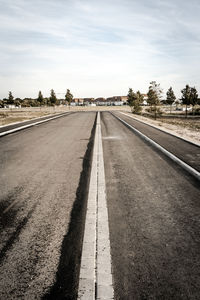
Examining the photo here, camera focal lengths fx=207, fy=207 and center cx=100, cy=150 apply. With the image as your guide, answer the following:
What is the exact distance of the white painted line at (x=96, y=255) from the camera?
180cm

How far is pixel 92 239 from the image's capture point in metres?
2.50

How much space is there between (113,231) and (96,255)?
0.47 m

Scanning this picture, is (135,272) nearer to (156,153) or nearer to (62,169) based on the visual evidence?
(62,169)

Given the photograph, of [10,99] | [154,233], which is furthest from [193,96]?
[10,99]

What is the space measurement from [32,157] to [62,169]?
175 cm

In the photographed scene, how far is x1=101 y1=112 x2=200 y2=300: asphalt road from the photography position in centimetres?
185

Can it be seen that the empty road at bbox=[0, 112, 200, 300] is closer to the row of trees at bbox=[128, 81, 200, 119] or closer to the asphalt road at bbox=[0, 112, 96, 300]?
the asphalt road at bbox=[0, 112, 96, 300]

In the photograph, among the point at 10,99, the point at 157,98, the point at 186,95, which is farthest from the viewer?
the point at 10,99

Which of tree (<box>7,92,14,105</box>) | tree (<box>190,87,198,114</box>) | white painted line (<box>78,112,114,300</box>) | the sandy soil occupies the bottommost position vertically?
white painted line (<box>78,112,114,300</box>)

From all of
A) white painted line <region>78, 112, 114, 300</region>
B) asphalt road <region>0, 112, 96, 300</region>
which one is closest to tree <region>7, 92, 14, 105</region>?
asphalt road <region>0, 112, 96, 300</region>

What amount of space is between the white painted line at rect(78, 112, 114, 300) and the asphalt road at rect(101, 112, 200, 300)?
8 centimetres

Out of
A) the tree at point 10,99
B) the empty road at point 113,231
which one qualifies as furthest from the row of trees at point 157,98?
the tree at point 10,99

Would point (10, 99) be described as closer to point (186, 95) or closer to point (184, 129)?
point (186, 95)

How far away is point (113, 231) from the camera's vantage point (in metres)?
2.65
